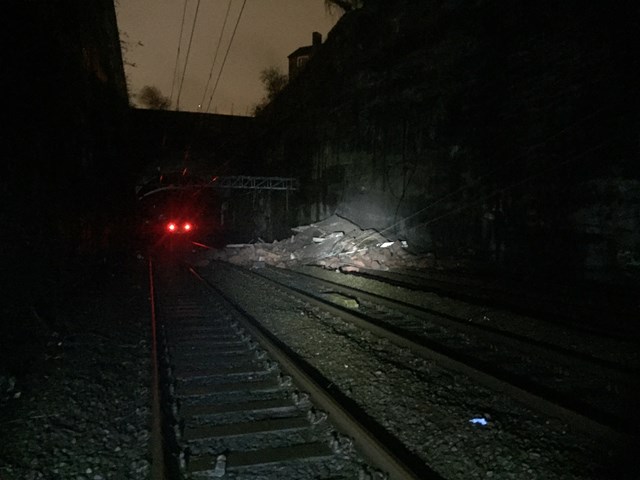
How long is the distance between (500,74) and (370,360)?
1225 centimetres

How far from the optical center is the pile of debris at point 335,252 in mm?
15688

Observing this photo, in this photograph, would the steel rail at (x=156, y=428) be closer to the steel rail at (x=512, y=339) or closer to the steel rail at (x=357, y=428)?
the steel rail at (x=357, y=428)

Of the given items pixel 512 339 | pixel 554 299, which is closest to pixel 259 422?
pixel 512 339

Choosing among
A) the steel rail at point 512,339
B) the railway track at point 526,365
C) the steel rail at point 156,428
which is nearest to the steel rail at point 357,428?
the steel rail at point 156,428

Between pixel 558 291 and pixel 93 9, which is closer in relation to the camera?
pixel 558 291

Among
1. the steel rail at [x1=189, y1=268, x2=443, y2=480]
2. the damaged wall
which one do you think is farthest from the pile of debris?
the steel rail at [x1=189, y1=268, x2=443, y2=480]

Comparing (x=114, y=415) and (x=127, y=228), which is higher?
(x=127, y=228)

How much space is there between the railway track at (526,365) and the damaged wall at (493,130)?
6.35 meters

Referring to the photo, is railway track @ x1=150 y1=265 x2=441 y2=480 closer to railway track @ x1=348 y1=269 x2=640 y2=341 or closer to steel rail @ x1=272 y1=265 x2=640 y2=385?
steel rail @ x1=272 y1=265 x2=640 y2=385

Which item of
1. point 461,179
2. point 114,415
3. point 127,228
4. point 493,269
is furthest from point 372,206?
point 127,228

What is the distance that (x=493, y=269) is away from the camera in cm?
1391

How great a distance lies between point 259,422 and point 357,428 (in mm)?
901

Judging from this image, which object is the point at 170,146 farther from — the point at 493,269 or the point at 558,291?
the point at 558,291

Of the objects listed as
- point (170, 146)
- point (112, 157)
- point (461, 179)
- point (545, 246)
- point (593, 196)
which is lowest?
point (545, 246)
